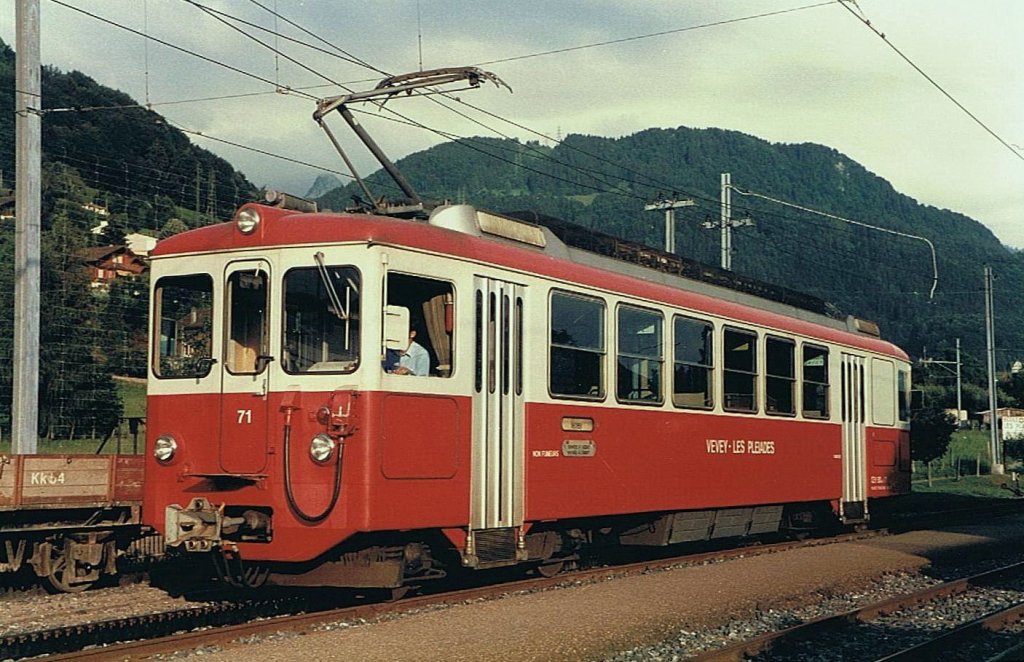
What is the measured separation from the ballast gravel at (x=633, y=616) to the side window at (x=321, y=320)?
2.06 meters

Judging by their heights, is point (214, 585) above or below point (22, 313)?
below

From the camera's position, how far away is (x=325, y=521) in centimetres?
952

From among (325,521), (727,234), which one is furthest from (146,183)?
(325,521)

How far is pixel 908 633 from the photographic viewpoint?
34.1 feet

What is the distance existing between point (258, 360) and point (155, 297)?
1.51m

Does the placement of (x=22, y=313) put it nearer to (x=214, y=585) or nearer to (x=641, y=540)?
(x=214, y=585)

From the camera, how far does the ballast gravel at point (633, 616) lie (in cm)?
857

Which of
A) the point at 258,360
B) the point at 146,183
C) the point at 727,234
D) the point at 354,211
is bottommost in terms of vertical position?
the point at 258,360

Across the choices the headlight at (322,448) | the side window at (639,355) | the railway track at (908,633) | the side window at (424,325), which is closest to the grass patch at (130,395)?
the side window at (639,355)

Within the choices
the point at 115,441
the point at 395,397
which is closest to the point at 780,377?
the point at 395,397

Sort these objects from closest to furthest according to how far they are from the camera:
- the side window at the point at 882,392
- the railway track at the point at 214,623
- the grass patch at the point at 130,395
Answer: the railway track at the point at 214,623 < the side window at the point at 882,392 < the grass patch at the point at 130,395

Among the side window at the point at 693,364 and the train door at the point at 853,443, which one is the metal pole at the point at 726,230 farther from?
the side window at the point at 693,364

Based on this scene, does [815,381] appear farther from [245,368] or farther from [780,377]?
[245,368]

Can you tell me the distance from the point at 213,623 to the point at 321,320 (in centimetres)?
257
